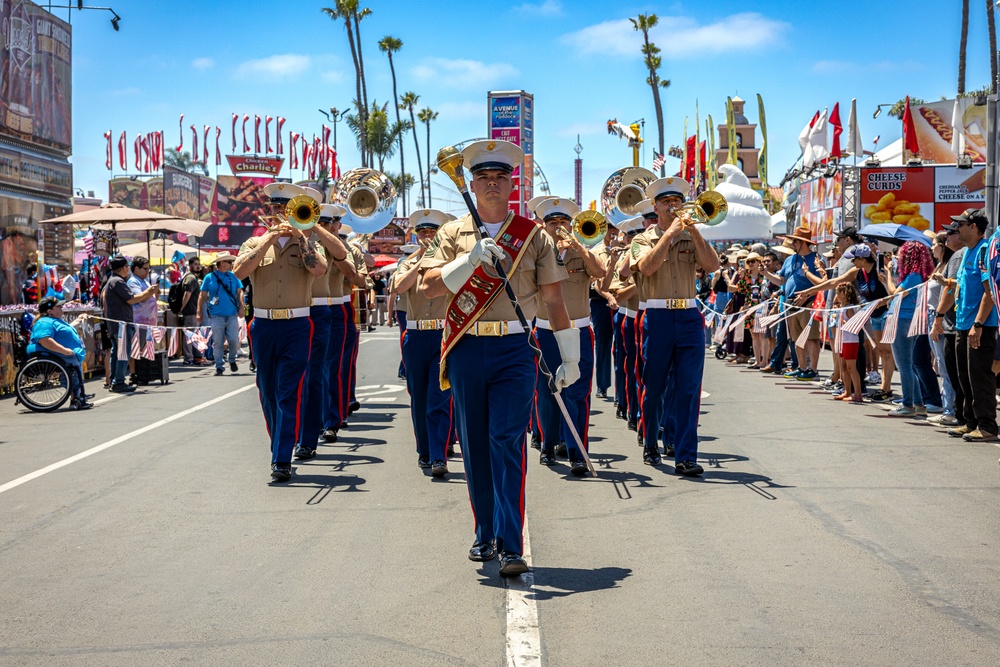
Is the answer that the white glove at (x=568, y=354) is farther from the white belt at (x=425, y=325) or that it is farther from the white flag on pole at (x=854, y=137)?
the white flag on pole at (x=854, y=137)

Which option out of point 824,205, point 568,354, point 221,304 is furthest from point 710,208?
point 824,205

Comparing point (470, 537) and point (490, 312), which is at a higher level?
point (490, 312)

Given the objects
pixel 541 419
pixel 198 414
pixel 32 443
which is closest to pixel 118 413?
pixel 198 414

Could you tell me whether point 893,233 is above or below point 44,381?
above

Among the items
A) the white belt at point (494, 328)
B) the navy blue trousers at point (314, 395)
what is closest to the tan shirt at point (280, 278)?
the navy blue trousers at point (314, 395)

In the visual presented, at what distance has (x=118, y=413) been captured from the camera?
44.3ft

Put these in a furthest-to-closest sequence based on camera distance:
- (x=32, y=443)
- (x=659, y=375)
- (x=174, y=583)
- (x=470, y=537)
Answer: (x=32, y=443) → (x=659, y=375) → (x=470, y=537) → (x=174, y=583)

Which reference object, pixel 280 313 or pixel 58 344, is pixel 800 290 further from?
pixel 58 344

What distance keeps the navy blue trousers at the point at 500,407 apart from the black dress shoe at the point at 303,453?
13.2ft

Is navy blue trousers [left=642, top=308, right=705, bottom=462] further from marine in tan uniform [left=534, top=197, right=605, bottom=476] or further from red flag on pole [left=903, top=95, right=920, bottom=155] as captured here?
red flag on pole [left=903, top=95, right=920, bottom=155]

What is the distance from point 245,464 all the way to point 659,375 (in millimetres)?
3547

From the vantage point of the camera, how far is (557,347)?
919 cm

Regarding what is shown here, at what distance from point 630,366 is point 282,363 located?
156 inches

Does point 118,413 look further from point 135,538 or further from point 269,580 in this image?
Result: point 269,580
